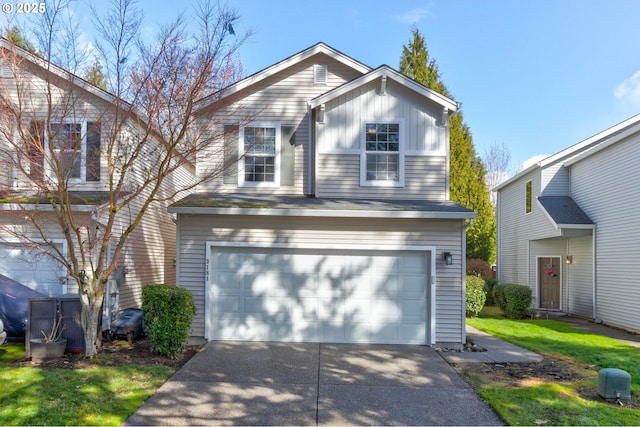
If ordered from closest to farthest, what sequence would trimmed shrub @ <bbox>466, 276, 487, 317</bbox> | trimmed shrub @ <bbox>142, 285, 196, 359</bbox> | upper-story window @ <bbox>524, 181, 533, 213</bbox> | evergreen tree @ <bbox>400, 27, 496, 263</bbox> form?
trimmed shrub @ <bbox>142, 285, 196, 359</bbox> < trimmed shrub @ <bbox>466, 276, 487, 317</bbox> < upper-story window @ <bbox>524, 181, 533, 213</bbox> < evergreen tree @ <bbox>400, 27, 496, 263</bbox>

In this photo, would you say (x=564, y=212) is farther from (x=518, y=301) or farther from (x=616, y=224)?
(x=518, y=301)

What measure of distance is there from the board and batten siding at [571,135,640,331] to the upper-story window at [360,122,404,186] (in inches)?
269

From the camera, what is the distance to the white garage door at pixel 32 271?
9.61m

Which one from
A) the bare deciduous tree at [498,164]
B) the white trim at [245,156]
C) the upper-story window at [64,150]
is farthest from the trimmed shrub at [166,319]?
the bare deciduous tree at [498,164]

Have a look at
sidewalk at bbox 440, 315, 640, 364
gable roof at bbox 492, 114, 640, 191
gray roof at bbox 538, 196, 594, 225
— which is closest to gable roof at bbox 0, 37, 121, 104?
sidewalk at bbox 440, 315, 640, 364

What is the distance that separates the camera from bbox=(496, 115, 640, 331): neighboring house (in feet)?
38.5

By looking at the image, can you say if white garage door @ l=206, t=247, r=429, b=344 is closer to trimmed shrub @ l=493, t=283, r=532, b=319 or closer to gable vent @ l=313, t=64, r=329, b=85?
gable vent @ l=313, t=64, r=329, b=85

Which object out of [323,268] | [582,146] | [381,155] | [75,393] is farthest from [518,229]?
[75,393]

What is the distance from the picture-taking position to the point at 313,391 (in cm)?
593

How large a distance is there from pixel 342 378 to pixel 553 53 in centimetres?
1431

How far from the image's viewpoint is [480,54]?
54.1 feet

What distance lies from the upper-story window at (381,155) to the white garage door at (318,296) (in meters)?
1.96

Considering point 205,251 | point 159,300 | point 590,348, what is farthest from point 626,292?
point 159,300

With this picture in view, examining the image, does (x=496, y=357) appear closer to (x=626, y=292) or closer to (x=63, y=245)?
A: (x=626, y=292)
